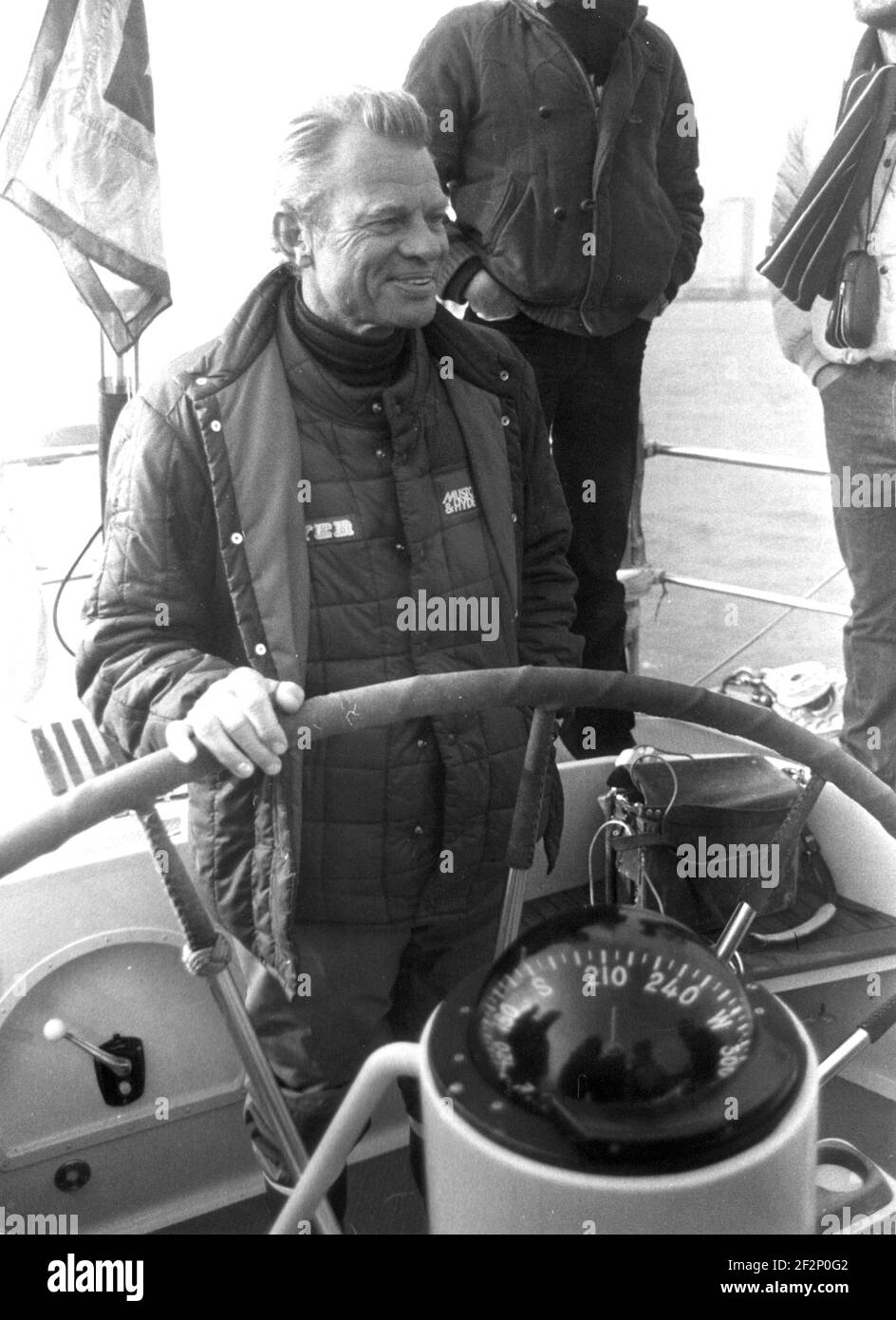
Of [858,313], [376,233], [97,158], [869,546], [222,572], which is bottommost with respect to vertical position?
[869,546]

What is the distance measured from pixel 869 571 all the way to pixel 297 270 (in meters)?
1.45

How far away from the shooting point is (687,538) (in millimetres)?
3900

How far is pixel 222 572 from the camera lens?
3.99 feet

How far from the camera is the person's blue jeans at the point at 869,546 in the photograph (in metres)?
2.35

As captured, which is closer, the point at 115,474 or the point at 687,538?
the point at 115,474

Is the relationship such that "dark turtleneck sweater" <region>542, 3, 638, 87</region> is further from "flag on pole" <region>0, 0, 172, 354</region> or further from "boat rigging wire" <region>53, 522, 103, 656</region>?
"boat rigging wire" <region>53, 522, 103, 656</region>

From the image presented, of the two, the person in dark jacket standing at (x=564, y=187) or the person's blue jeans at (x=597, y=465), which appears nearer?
the person in dark jacket standing at (x=564, y=187)

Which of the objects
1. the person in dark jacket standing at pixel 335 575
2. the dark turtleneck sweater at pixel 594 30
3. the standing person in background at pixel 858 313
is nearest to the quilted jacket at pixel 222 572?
the person in dark jacket standing at pixel 335 575

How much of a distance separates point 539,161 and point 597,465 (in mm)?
506

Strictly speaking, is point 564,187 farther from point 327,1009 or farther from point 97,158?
point 327,1009

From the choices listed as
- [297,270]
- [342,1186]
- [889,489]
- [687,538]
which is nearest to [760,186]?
[889,489]

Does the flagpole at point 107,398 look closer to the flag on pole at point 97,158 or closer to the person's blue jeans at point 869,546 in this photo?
the flag on pole at point 97,158

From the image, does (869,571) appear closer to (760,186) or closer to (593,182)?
(593,182)

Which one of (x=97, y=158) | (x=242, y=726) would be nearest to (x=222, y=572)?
(x=242, y=726)
